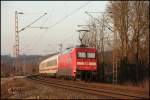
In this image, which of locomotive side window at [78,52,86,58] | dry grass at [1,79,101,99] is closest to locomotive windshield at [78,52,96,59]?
locomotive side window at [78,52,86,58]

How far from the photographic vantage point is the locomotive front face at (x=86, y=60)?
117 ft

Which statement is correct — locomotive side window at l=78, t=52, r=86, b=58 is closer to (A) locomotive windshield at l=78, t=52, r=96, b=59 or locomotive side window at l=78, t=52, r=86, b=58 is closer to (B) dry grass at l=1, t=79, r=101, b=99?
(A) locomotive windshield at l=78, t=52, r=96, b=59

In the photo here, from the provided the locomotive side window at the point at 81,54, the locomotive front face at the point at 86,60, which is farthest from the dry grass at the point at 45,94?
the locomotive side window at the point at 81,54

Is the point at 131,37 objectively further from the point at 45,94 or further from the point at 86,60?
the point at 45,94

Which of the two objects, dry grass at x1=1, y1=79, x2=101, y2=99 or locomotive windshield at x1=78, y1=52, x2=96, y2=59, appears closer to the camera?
dry grass at x1=1, y1=79, x2=101, y2=99

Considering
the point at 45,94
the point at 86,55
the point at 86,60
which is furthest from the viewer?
the point at 86,55

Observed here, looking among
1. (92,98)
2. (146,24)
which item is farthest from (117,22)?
(92,98)

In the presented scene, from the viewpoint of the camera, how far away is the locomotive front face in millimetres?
35594

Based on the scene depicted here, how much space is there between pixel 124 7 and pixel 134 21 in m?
2.10

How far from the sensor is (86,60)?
36.0m

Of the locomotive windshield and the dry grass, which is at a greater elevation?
the locomotive windshield

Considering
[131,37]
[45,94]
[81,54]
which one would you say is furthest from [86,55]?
[45,94]

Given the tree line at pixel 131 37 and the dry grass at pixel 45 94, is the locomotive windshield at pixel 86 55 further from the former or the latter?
the dry grass at pixel 45 94

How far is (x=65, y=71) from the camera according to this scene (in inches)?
1620
